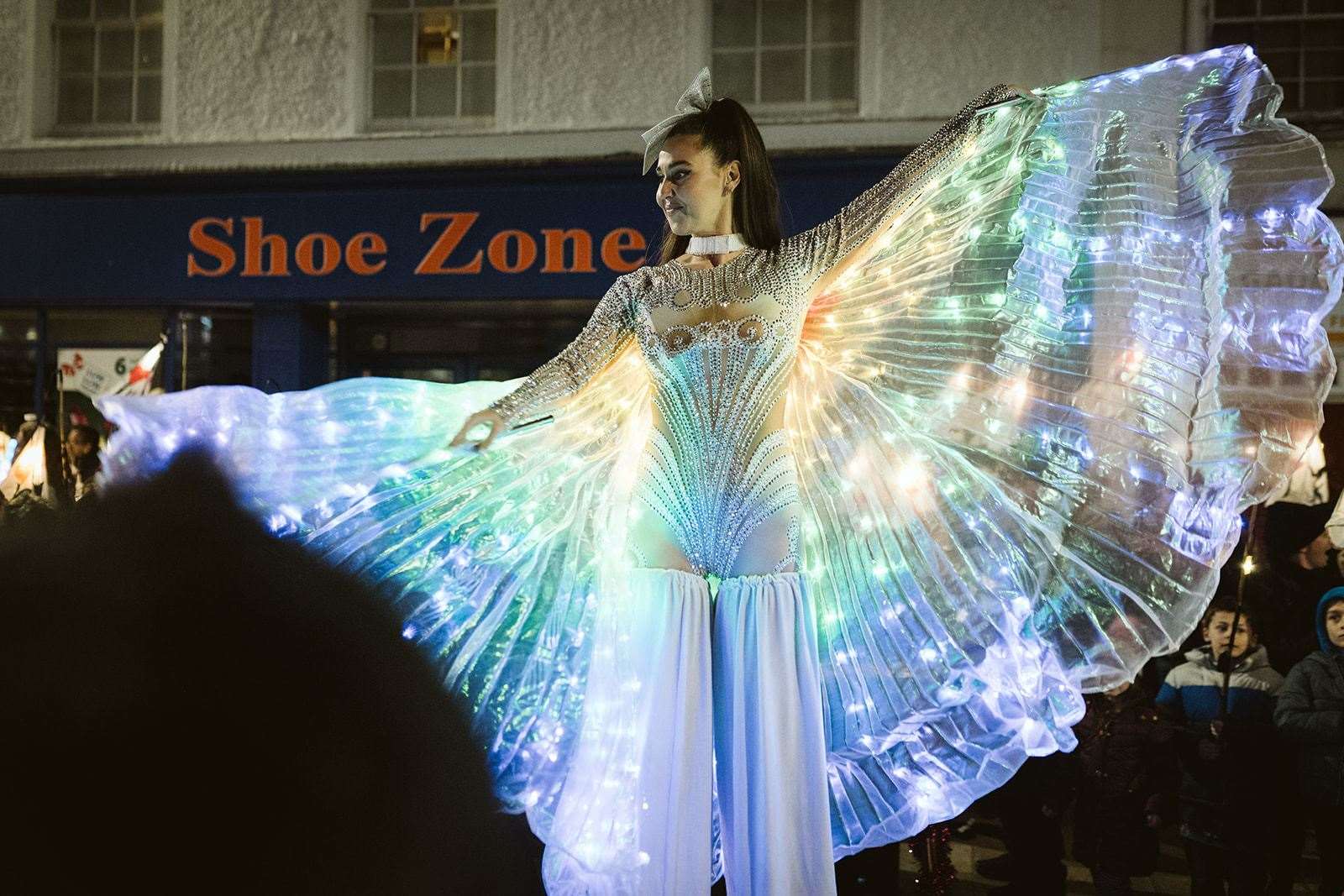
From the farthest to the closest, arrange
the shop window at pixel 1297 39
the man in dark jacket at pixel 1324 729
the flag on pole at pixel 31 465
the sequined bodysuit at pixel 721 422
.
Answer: the shop window at pixel 1297 39
the flag on pole at pixel 31 465
the man in dark jacket at pixel 1324 729
the sequined bodysuit at pixel 721 422

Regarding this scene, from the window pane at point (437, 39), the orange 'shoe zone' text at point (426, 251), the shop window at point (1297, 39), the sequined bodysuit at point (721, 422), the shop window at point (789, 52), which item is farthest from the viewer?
the window pane at point (437, 39)

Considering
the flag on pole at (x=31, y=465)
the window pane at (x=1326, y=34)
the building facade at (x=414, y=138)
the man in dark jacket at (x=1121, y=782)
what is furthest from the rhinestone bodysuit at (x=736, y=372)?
the window pane at (x=1326, y=34)

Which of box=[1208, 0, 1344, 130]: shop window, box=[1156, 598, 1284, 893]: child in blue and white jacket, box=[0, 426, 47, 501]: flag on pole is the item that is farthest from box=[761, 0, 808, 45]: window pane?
box=[1156, 598, 1284, 893]: child in blue and white jacket

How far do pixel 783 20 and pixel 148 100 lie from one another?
487 centimetres

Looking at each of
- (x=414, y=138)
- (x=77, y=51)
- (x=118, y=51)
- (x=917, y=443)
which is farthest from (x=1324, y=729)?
(x=77, y=51)

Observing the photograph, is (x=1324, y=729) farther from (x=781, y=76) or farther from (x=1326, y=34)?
(x=1326, y=34)

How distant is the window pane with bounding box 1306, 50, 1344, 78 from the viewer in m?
8.32

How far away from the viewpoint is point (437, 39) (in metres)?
9.10

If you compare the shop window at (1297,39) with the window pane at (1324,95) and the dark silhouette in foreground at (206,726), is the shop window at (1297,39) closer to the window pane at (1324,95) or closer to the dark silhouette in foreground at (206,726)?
the window pane at (1324,95)

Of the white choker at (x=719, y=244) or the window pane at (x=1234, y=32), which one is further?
the window pane at (x=1234, y=32)

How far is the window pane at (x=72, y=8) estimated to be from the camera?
9562 millimetres

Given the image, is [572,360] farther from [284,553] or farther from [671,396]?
[284,553]

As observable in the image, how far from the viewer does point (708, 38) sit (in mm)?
8734

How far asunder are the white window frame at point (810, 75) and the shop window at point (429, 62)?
5.34 ft
